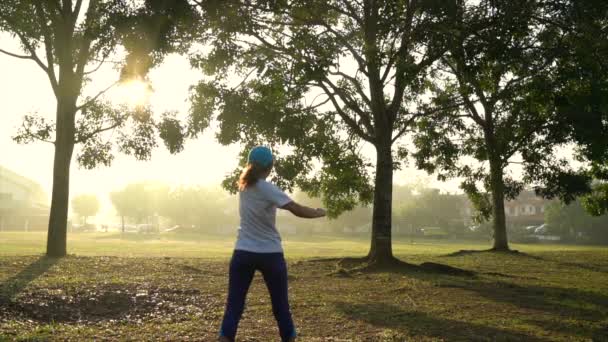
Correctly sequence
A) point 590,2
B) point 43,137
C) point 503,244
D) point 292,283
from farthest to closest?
point 503,244
point 43,137
point 292,283
point 590,2

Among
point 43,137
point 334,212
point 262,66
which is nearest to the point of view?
point 262,66

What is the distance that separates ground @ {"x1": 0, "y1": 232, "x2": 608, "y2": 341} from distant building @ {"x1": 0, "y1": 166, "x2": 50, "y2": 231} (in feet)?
261

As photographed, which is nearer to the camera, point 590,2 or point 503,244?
point 590,2

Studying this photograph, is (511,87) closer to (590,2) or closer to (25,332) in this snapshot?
(590,2)

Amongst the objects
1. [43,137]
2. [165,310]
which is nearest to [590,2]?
[165,310]

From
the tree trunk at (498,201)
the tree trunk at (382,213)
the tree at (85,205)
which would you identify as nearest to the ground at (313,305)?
the tree trunk at (382,213)

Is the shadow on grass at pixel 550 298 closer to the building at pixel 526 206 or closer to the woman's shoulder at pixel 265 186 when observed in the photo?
the woman's shoulder at pixel 265 186

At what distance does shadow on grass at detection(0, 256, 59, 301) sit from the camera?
32.9 ft

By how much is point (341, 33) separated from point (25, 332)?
13.9m

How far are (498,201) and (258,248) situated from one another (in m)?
25.5

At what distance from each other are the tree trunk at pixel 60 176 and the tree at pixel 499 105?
12.5 m

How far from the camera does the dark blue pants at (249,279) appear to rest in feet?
18.0

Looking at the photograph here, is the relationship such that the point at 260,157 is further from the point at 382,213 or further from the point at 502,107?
the point at 502,107

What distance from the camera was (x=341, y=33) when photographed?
1867cm
